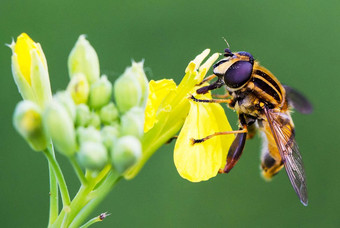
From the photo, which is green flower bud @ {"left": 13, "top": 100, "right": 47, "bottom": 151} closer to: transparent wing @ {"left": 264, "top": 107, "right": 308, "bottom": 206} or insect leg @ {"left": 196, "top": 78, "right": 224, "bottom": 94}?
insect leg @ {"left": 196, "top": 78, "right": 224, "bottom": 94}

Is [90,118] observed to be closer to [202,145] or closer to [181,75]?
[202,145]

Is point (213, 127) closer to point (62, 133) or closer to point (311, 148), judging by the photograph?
point (62, 133)

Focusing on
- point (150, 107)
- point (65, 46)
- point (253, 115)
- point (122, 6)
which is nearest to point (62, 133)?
point (150, 107)

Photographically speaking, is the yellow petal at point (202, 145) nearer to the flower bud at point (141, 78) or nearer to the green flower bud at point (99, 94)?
the flower bud at point (141, 78)

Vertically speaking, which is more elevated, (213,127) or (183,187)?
(213,127)

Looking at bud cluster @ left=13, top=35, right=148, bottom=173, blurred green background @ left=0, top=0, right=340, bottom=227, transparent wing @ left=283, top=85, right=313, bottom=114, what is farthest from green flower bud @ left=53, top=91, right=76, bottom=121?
blurred green background @ left=0, top=0, right=340, bottom=227

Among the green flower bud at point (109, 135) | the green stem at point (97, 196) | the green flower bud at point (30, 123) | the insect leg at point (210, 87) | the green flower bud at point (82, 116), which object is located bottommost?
the green stem at point (97, 196)

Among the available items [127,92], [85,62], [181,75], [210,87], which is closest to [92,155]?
[127,92]

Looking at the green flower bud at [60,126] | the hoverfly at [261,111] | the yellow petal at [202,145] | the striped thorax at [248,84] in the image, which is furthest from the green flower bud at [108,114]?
the striped thorax at [248,84]
